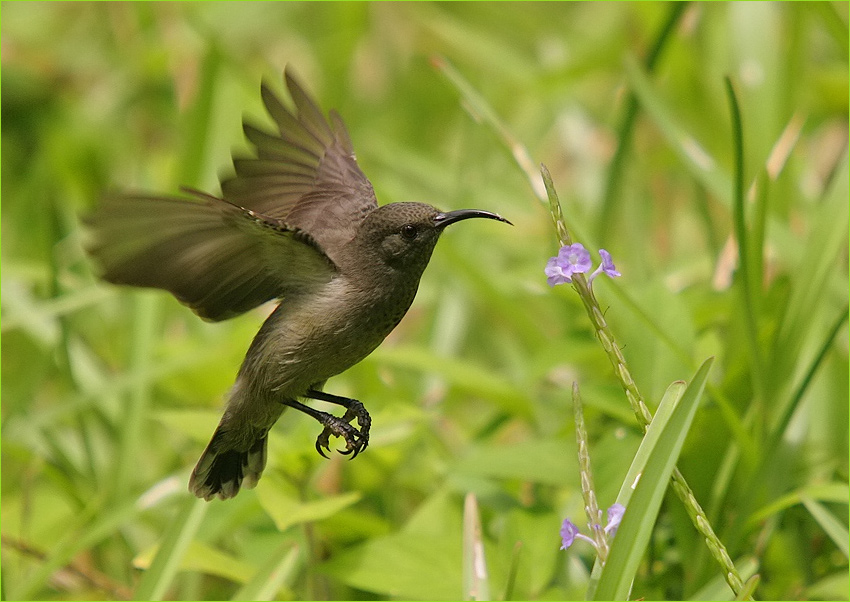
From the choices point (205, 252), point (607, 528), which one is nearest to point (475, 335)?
point (205, 252)

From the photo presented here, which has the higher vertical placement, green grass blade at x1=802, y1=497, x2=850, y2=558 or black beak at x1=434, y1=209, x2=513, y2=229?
black beak at x1=434, y1=209, x2=513, y2=229

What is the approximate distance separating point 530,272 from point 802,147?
1493mm

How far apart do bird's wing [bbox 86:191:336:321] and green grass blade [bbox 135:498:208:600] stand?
43cm

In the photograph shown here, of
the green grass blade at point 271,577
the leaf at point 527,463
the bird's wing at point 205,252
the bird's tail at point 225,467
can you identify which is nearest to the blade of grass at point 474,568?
the leaf at point 527,463

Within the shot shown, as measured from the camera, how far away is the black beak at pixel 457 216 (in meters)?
1.62

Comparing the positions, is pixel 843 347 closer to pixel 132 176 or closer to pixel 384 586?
pixel 384 586

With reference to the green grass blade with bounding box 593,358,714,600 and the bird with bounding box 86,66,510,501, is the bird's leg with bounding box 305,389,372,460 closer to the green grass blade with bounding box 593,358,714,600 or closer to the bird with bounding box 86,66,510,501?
the bird with bounding box 86,66,510,501

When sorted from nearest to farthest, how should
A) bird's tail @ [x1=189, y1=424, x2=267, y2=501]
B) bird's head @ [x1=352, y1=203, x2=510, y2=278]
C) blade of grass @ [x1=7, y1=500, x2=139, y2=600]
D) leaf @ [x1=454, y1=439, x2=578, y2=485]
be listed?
bird's head @ [x1=352, y1=203, x2=510, y2=278] < bird's tail @ [x1=189, y1=424, x2=267, y2=501] < leaf @ [x1=454, y1=439, x2=578, y2=485] < blade of grass @ [x1=7, y1=500, x2=139, y2=600]

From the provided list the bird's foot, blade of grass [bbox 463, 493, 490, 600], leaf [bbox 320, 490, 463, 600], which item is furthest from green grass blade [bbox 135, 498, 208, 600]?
blade of grass [bbox 463, 493, 490, 600]

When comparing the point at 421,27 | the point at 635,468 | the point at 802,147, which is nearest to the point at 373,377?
the point at 635,468

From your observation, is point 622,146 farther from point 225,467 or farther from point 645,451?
point 645,451

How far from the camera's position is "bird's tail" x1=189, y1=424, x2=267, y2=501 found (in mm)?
2029

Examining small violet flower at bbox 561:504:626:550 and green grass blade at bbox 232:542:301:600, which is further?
green grass blade at bbox 232:542:301:600

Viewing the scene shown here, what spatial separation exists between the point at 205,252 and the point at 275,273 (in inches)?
6.9
